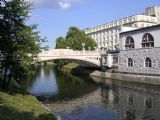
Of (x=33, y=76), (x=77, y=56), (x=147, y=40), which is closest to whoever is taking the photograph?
(x=147, y=40)

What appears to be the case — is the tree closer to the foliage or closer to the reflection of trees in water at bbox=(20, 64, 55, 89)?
the reflection of trees in water at bbox=(20, 64, 55, 89)

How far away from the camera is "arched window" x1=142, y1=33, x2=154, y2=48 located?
66044mm

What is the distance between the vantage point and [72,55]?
8419 cm

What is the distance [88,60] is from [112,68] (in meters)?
7.88

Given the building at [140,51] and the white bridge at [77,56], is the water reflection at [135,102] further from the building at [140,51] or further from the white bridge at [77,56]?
the white bridge at [77,56]

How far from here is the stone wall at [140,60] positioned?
63.8 m

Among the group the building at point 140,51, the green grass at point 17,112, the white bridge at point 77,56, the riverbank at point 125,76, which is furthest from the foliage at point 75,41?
the green grass at point 17,112

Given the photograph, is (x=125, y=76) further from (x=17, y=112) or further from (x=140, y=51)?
(x=17, y=112)

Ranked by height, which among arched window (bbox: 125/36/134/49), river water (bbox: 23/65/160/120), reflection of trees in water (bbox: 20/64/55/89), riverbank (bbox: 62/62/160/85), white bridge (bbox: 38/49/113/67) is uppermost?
arched window (bbox: 125/36/134/49)

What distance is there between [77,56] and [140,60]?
68.8 feet

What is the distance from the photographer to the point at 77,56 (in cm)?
8525

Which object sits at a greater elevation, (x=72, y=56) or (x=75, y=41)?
(x=75, y=41)

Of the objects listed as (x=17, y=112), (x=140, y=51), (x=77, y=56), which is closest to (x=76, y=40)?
(x=77, y=56)

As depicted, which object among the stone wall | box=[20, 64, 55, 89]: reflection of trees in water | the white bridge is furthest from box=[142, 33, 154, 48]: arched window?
box=[20, 64, 55, 89]: reflection of trees in water
